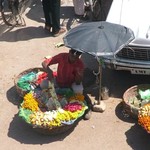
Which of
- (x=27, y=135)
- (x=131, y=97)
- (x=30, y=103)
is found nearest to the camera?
(x=27, y=135)

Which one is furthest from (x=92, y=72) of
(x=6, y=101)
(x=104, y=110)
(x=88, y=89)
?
(x=6, y=101)

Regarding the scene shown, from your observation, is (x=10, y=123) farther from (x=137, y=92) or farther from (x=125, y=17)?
(x=125, y=17)

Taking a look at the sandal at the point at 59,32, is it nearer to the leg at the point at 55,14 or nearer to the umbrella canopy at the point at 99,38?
the leg at the point at 55,14

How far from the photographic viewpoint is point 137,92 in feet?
24.2

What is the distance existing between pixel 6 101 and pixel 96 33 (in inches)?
94.6

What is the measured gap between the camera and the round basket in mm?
6938

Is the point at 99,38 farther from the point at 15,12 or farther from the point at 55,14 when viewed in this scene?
the point at 15,12

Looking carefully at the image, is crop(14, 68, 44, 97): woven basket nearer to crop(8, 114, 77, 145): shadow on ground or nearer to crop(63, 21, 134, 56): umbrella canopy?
crop(8, 114, 77, 145): shadow on ground

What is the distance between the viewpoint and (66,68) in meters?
7.17

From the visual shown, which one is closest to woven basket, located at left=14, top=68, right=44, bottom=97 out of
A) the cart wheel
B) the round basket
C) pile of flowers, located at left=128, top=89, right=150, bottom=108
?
the round basket

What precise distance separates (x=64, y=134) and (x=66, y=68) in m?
1.14

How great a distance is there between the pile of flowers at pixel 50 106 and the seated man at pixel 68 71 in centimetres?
13

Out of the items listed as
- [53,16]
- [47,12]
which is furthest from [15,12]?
[53,16]

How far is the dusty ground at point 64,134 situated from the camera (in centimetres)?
672
